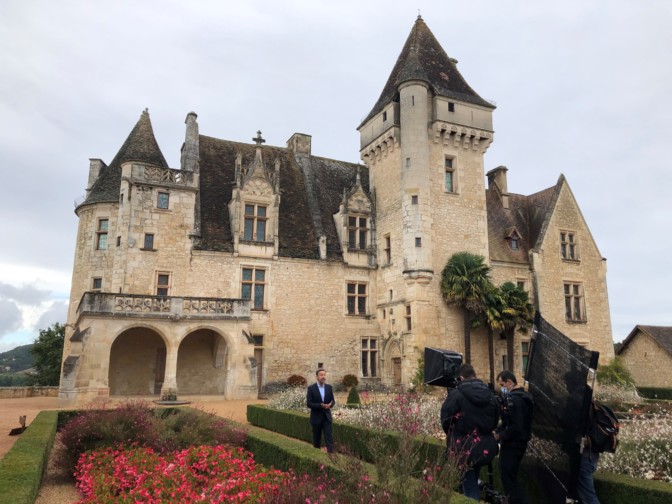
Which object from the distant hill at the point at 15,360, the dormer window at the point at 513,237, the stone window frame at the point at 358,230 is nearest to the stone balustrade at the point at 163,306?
the stone window frame at the point at 358,230

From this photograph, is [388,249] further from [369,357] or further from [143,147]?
[143,147]

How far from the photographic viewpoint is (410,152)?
76.7ft

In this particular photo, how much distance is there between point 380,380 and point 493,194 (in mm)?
12416

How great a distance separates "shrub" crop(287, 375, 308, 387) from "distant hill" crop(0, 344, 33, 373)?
9757 cm

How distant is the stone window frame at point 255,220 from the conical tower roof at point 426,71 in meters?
8.02

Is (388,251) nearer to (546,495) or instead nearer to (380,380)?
(380,380)

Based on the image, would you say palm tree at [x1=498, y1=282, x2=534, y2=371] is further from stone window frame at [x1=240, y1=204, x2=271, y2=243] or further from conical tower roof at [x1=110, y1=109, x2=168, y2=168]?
conical tower roof at [x1=110, y1=109, x2=168, y2=168]

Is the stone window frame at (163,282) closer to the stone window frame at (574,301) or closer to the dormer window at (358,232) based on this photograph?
the dormer window at (358,232)

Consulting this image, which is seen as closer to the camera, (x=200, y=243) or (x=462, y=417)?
(x=462, y=417)

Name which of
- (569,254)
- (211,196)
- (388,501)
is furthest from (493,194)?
(388,501)

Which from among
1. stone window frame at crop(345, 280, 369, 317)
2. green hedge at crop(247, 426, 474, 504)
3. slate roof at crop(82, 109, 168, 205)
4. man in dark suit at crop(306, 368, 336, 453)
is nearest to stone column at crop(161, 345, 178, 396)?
slate roof at crop(82, 109, 168, 205)

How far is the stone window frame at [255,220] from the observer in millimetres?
22781

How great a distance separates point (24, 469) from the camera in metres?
5.98

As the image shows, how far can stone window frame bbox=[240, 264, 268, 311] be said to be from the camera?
2216 centimetres
